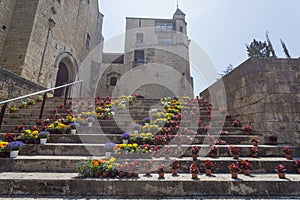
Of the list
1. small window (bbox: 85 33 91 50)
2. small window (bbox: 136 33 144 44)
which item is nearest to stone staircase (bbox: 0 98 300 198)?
small window (bbox: 85 33 91 50)

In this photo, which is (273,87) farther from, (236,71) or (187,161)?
(187,161)

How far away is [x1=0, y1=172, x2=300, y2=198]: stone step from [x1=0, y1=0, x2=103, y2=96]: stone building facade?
5714 mm

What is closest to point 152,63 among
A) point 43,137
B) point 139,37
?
point 139,37

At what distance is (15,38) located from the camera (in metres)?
6.28

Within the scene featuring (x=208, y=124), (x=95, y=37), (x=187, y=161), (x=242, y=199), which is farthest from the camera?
(x=95, y=37)

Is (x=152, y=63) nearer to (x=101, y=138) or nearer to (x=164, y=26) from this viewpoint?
(x=164, y=26)

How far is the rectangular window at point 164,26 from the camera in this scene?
16094 millimetres

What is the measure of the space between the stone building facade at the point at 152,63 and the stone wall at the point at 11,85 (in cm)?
863

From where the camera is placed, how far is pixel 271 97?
3.31 metres

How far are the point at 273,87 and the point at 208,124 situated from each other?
1607mm

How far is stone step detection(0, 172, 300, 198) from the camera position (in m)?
1.85

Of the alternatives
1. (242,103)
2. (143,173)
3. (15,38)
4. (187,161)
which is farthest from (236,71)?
(15,38)

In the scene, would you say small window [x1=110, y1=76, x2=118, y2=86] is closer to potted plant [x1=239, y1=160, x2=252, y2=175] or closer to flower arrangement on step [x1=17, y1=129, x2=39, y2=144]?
flower arrangement on step [x1=17, y1=129, x2=39, y2=144]

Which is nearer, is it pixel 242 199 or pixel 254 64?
pixel 242 199
